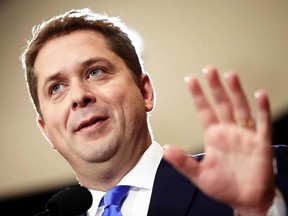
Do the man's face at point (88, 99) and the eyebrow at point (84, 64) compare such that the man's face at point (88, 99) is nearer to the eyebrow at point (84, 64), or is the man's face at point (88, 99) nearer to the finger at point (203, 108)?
the eyebrow at point (84, 64)

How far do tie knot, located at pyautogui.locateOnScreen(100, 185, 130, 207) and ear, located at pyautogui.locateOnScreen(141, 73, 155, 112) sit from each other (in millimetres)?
338

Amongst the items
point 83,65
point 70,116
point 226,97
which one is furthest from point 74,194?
point 226,97

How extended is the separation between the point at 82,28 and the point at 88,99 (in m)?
0.38

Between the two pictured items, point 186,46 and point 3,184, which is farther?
point 3,184

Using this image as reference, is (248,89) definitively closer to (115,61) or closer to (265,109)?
(115,61)

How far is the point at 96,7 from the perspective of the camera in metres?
3.54

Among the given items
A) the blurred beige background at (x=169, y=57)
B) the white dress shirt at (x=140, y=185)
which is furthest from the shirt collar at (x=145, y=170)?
the blurred beige background at (x=169, y=57)

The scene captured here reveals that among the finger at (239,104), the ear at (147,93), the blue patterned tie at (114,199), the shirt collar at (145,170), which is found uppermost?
the finger at (239,104)

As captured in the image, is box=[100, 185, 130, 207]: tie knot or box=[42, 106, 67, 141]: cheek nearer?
box=[100, 185, 130, 207]: tie knot

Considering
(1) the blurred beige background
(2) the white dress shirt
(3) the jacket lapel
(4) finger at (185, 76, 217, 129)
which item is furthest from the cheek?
(1) the blurred beige background

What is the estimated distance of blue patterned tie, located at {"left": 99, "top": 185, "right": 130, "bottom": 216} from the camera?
1.71 metres

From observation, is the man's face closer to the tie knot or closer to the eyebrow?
the eyebrow

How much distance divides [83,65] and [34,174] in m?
1.75

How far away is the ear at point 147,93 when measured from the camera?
2.00m
